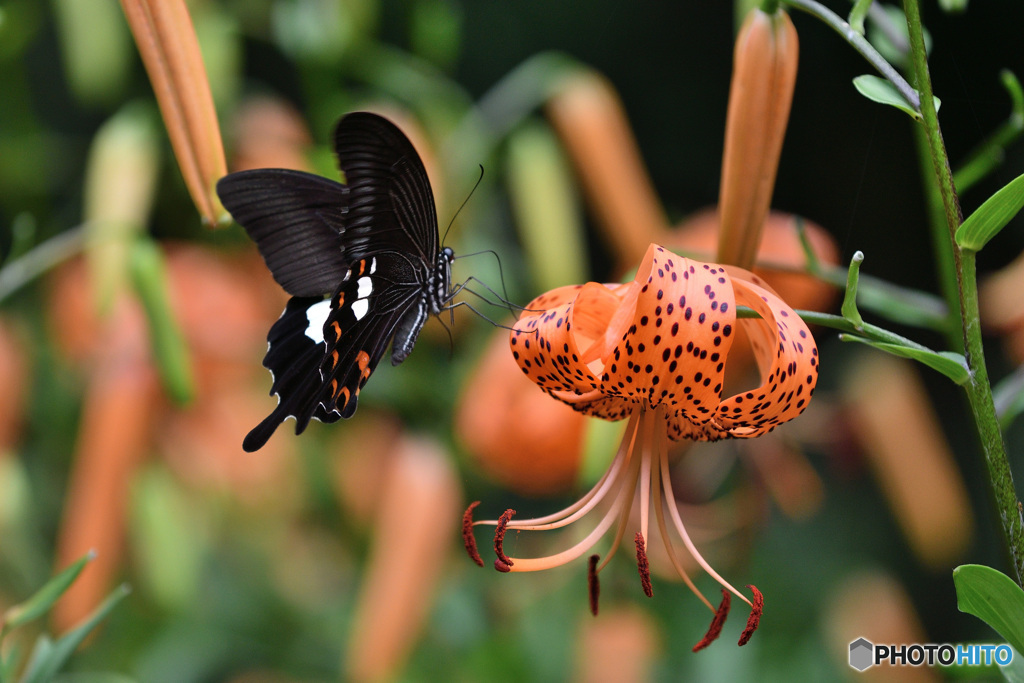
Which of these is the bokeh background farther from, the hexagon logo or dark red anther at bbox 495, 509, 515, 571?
dark red anther at bbox 495, 509, 515, 571

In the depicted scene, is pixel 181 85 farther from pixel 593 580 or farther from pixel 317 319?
pixel 593 580

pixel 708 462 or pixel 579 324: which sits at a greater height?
pixel 579 324

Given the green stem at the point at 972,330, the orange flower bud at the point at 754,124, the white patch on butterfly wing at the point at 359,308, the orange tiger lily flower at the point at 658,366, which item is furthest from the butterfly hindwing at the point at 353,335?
the green stem at the point at 972,330

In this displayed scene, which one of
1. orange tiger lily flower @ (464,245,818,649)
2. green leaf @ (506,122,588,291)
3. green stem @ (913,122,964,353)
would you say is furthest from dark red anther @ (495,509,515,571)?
green leaf @ (506,122,588,291)

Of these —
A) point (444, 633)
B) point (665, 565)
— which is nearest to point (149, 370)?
point (444, 633)

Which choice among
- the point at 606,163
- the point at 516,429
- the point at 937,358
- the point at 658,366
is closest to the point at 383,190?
the point at 658,366

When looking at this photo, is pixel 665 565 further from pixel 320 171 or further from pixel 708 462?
pixel 320 171

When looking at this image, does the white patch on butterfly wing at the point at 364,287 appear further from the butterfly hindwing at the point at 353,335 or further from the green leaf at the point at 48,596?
the green leaf at the point at 48,596
